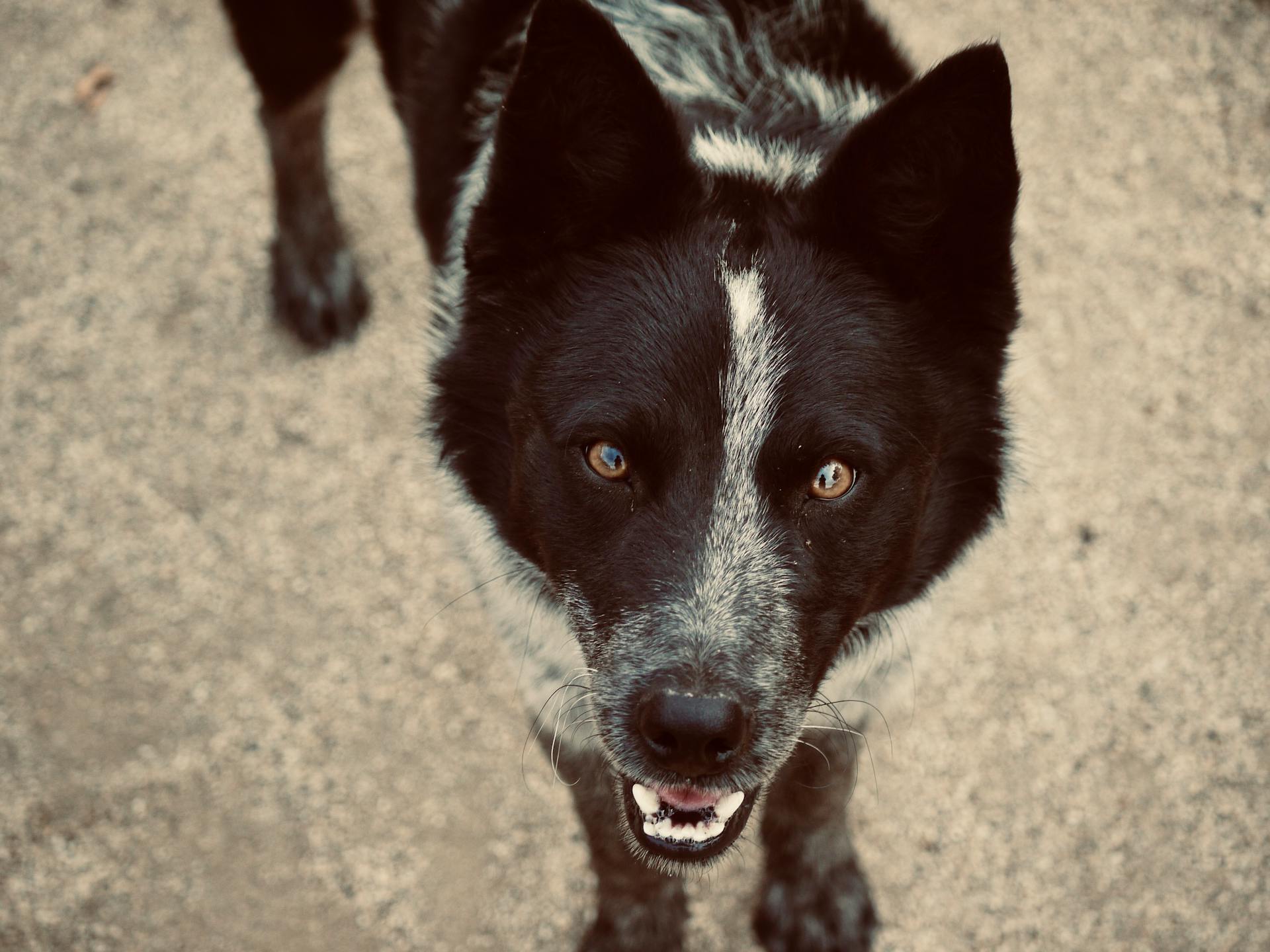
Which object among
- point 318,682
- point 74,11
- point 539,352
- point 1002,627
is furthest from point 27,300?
point 1002,627

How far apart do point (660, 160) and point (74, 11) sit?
12.8 ft

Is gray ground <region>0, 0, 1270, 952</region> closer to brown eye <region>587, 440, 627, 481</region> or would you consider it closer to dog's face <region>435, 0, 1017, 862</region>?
dog's face <region>435, 0, 1017, 862</region>

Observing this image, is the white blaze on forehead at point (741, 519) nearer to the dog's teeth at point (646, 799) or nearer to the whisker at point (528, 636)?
the dog's teeth at point (646, 799)

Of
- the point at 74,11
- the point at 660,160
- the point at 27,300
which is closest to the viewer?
the point at 660,160

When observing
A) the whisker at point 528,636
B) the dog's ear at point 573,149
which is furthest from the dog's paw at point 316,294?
the dog's ear at point 573,149

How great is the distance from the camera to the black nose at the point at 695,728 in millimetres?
2059

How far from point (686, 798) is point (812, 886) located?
3.58 feet

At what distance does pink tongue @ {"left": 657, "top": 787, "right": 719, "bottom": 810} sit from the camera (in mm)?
2396

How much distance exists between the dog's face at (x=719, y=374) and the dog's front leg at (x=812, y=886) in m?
0.83

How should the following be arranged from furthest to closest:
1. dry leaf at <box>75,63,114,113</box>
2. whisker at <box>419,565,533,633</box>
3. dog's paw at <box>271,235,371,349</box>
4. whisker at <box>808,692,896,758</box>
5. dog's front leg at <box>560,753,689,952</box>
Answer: dry leaf at <box>75,63,114,113</box>, dog's paw at <box>271,235,371,349</box>, dog's front leg at <box>560,753,689,952</box>, whisker at <box>419,565,533,633</box>, whisker at <box>808,692,896,758</box>

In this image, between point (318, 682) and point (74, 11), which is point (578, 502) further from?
point (74, 11)

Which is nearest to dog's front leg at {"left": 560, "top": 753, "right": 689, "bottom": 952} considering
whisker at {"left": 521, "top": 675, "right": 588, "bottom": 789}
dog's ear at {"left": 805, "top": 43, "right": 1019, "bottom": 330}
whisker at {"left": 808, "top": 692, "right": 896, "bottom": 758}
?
whisker at {"left": 521, "top": 675, "right": 588, "bottom": 789}

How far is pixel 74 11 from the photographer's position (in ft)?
15.5

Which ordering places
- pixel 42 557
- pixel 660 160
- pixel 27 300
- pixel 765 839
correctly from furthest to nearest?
1. pixel 27 300
2. pixel 42 557
3. pixel 765 839
4. pixel 660 160
